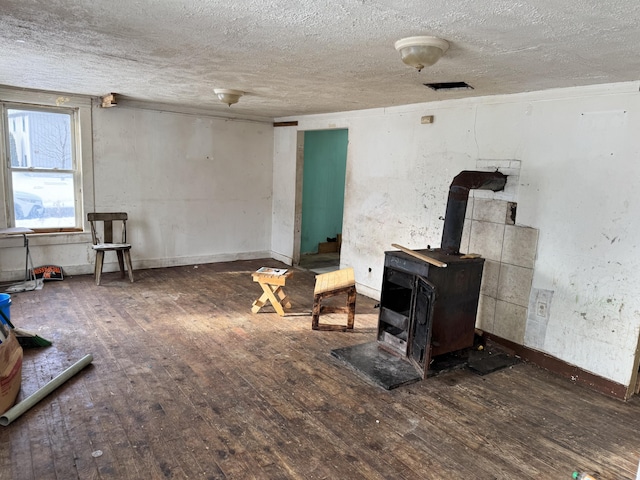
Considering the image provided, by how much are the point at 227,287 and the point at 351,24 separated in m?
4.03

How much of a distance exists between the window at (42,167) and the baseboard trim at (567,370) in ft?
17.8

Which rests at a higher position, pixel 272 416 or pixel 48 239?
pixel 48 239

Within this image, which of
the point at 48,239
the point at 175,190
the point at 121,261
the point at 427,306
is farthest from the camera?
the point at 175,190

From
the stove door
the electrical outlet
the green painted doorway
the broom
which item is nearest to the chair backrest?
the broom

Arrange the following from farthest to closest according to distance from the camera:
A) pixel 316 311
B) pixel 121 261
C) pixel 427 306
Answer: pixel 121 261, pixel 316 311, pixel 427 306

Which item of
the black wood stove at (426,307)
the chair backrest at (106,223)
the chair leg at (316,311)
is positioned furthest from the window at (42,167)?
the black wood stove at (426,307)

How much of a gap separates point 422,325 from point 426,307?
→ 6.3 inches

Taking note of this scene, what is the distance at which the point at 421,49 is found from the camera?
240cm

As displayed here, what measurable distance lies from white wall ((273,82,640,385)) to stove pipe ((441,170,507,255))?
0.39 meters

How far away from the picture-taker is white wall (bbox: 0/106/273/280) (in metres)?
5.69

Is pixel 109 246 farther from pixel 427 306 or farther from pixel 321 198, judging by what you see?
pixel 427 306

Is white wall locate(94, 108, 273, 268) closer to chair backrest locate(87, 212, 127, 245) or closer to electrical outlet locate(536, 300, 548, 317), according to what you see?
chair backrest locate(87, 212, 127, 245)

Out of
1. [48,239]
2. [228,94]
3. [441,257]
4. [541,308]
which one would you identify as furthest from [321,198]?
[541,308]

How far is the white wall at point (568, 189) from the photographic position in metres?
3.18
